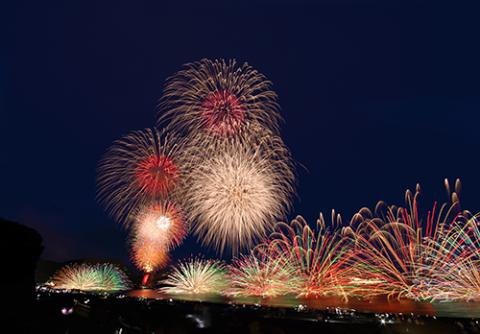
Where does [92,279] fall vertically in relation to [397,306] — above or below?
above

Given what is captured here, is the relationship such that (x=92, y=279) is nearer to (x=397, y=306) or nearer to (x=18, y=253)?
(x=18, y=253)

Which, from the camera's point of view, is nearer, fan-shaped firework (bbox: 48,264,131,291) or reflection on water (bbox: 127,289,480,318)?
reflection on water (bbox: 127,289,480,318)

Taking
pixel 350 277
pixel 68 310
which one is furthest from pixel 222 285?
pixel 68 310

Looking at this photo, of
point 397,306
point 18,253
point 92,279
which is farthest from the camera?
point 92,279

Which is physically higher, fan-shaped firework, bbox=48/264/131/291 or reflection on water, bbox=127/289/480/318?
fan-shaped firework, bbox=48/264/131/291

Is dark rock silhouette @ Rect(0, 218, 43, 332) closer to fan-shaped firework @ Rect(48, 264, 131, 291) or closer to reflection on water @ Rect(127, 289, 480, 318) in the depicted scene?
reflection on water @ Rect(127, 289, 480, 318)

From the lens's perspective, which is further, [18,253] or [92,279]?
[92,279]

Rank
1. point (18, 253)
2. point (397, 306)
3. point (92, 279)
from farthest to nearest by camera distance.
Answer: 1. point (92, 279)
2. point (18, 253)
3. point (397, 306)

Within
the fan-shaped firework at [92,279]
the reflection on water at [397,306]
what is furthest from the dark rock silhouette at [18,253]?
the fan-shaped firework at [92,279]

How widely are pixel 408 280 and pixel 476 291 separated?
4.58 metres

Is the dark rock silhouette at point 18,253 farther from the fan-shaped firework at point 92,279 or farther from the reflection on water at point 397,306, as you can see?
the fan-shaped firework at point 92,279

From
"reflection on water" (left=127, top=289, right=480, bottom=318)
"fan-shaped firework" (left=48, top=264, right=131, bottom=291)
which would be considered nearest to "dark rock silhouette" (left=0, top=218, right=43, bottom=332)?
"reflection on water" (left=127, top=289, right=480, bottom=318)

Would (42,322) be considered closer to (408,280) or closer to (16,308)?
(16,308)

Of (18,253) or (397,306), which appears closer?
(397,306)
